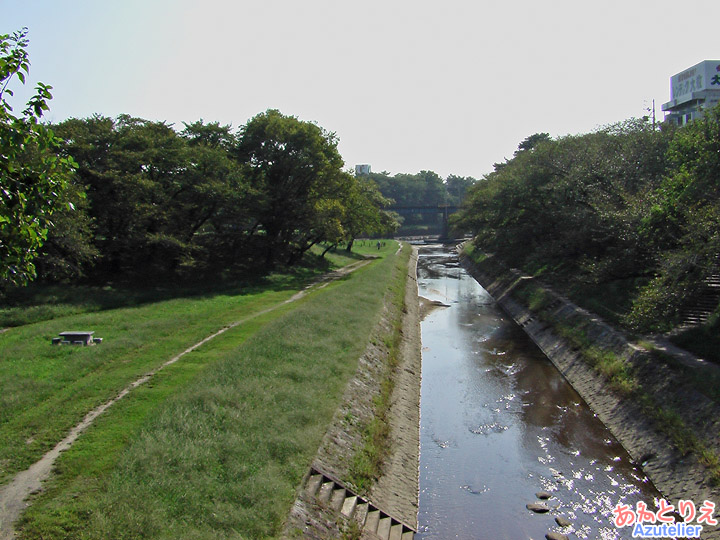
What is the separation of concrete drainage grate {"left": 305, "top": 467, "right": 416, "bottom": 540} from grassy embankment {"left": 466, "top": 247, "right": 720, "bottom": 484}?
7.87m

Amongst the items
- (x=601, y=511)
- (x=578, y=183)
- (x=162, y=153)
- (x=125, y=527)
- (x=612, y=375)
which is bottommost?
(x=601, y=511)

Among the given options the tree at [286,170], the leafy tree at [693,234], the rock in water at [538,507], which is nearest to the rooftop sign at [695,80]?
the tree at [286,170]

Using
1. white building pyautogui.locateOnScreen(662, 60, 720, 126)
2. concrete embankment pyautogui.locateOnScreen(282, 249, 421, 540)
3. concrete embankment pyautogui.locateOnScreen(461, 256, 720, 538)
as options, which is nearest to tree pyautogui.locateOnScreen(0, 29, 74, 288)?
concrete embankment pyautogui.locateOnScreen(282, 249, 421, 540)

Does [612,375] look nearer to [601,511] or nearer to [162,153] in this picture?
[601,511]

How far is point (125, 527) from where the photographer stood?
8.34 metres

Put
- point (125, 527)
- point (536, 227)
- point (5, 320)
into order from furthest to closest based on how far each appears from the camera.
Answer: point (536, 227), point (5, 320), point (125, 527)

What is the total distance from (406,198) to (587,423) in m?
163

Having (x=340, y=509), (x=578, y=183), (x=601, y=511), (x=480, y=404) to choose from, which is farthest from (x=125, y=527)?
(x=578, y=183)

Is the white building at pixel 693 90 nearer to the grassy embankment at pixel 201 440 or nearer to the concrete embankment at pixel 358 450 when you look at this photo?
the concrete embankment at pixel 358 450

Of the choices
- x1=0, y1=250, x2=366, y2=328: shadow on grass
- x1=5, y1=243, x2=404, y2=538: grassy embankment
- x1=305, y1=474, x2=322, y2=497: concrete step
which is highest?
x1=0, y1=250, x2=366, y2=328: shadow on grass

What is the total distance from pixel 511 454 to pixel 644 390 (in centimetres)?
555

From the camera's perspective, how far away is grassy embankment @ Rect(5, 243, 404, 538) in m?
8.81

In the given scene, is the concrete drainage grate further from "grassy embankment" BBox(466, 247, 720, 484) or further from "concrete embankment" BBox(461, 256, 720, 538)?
"grassy embankment" BBox(466, 247, 720, 484)

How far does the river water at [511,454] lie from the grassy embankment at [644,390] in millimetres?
1502
